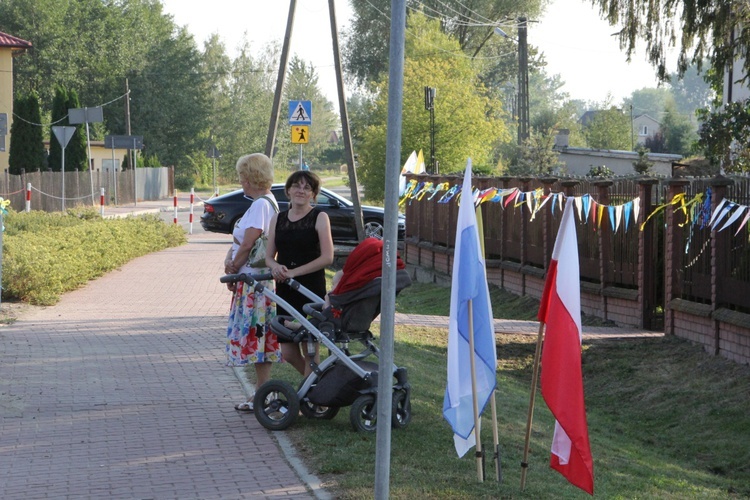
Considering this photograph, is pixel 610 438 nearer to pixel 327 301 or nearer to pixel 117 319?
pixel 327 301

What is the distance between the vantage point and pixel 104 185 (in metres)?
46.4

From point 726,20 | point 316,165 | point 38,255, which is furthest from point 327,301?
point 316,165

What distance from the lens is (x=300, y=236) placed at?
7.19m

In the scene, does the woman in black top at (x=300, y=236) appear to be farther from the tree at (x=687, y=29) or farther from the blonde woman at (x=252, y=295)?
the tree at (x=687, y=29)

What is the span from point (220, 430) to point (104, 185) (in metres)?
41.0

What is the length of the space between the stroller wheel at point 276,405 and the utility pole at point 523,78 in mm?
30786

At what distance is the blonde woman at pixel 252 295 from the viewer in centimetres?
730

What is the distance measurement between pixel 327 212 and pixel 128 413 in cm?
1784

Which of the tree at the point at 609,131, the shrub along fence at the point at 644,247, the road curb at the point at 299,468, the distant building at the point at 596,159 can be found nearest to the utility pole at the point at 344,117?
the shrub along fence at the point at 644,247

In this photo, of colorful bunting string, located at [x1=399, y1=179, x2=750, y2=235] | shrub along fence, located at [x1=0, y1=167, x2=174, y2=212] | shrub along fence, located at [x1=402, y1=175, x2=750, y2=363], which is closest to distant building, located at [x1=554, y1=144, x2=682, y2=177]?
shrub along fence, located at [x1=0, y1=167, x2=174, y2=212]

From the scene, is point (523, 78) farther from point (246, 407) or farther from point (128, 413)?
point (128, 413)

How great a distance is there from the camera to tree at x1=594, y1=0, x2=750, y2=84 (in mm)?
15266

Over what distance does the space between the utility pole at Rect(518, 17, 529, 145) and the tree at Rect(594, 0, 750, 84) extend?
64.6 feet

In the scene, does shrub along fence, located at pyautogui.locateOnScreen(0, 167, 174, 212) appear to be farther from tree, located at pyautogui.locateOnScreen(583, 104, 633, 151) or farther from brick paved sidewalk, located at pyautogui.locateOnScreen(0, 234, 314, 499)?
tree, located at pyautogui.locateOnScreen(583, 104, 633, 151)
